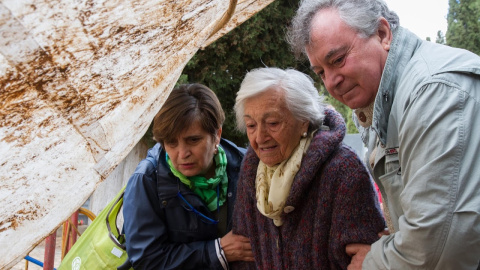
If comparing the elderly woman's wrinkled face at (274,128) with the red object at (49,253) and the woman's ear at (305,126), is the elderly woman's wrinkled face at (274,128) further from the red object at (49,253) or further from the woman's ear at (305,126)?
the red object at (49,253)

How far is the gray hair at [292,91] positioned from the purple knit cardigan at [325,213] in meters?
0.10

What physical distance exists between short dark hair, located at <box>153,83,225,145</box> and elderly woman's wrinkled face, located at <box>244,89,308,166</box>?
1.48ft

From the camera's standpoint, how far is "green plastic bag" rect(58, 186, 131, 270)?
8.23ft

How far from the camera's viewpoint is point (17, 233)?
1014 millimetres

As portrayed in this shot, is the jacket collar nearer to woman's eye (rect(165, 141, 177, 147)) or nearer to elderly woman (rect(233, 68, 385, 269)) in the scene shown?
elderly woman (rect(233, 68, 385, 269))

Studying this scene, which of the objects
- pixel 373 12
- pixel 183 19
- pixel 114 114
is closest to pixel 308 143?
pixel 373 12

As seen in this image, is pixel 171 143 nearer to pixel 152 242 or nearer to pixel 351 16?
pixel 152 242

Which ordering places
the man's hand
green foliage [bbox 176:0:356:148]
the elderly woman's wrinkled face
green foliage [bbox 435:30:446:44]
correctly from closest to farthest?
the man's hand
the elderly woman's wrinkled face
green foliage [bbox 176:0:356:148]
green foliage [bbox 435:30:446:44]

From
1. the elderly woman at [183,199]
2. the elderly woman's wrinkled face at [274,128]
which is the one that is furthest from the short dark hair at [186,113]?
the elderly woman's wrinkled face at [274,128]

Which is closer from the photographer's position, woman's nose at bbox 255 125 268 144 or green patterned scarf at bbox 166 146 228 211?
woman's nose at bbox 255 125 268 144

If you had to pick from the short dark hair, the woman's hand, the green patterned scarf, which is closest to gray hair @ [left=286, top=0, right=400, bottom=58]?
the short dark hair

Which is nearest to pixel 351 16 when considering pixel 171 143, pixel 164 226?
pixel 171 143

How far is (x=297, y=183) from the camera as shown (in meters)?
2.05

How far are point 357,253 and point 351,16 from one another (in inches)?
38.3
